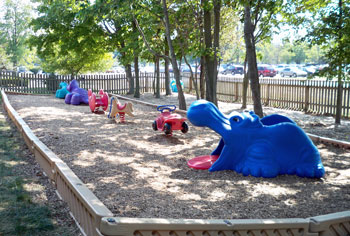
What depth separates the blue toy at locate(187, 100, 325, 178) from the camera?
6.26 m

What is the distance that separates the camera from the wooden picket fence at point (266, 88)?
52.5ft

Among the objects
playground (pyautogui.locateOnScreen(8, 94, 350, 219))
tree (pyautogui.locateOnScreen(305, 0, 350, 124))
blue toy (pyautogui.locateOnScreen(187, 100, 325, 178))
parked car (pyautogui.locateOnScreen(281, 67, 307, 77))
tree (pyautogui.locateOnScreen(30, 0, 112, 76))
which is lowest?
playground (pyautogui.locateOnScreen(8, 94, 350, 219))

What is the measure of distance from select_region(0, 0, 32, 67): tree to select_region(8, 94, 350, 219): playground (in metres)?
28.1

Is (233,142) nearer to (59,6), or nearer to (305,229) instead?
(305,229)

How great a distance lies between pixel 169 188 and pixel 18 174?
2815 mm

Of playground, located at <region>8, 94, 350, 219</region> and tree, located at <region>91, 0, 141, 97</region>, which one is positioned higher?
tree, located at <region>91, 0, 141, 97</region>

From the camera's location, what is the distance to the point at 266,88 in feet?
62.5

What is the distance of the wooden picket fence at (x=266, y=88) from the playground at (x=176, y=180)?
5695 millimetres

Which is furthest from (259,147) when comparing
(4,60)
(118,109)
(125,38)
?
(4,60)

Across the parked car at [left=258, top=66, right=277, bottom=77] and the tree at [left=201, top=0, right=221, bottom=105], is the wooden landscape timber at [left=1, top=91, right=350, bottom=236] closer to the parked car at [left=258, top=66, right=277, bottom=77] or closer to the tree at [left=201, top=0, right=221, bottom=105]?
the tree at [left=201, top=0, right=221, bottom=105]

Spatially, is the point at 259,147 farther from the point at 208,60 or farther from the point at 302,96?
the point at 302,96


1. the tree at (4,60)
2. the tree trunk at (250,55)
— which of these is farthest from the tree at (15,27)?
the tree trunk at (250,55)

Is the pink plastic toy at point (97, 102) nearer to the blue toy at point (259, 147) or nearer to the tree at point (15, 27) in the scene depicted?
the blue toy at point (259, 147)

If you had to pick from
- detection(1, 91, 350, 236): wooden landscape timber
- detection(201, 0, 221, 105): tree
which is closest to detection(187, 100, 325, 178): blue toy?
detection(1, 91, 350, 236): wooden landscape timber
